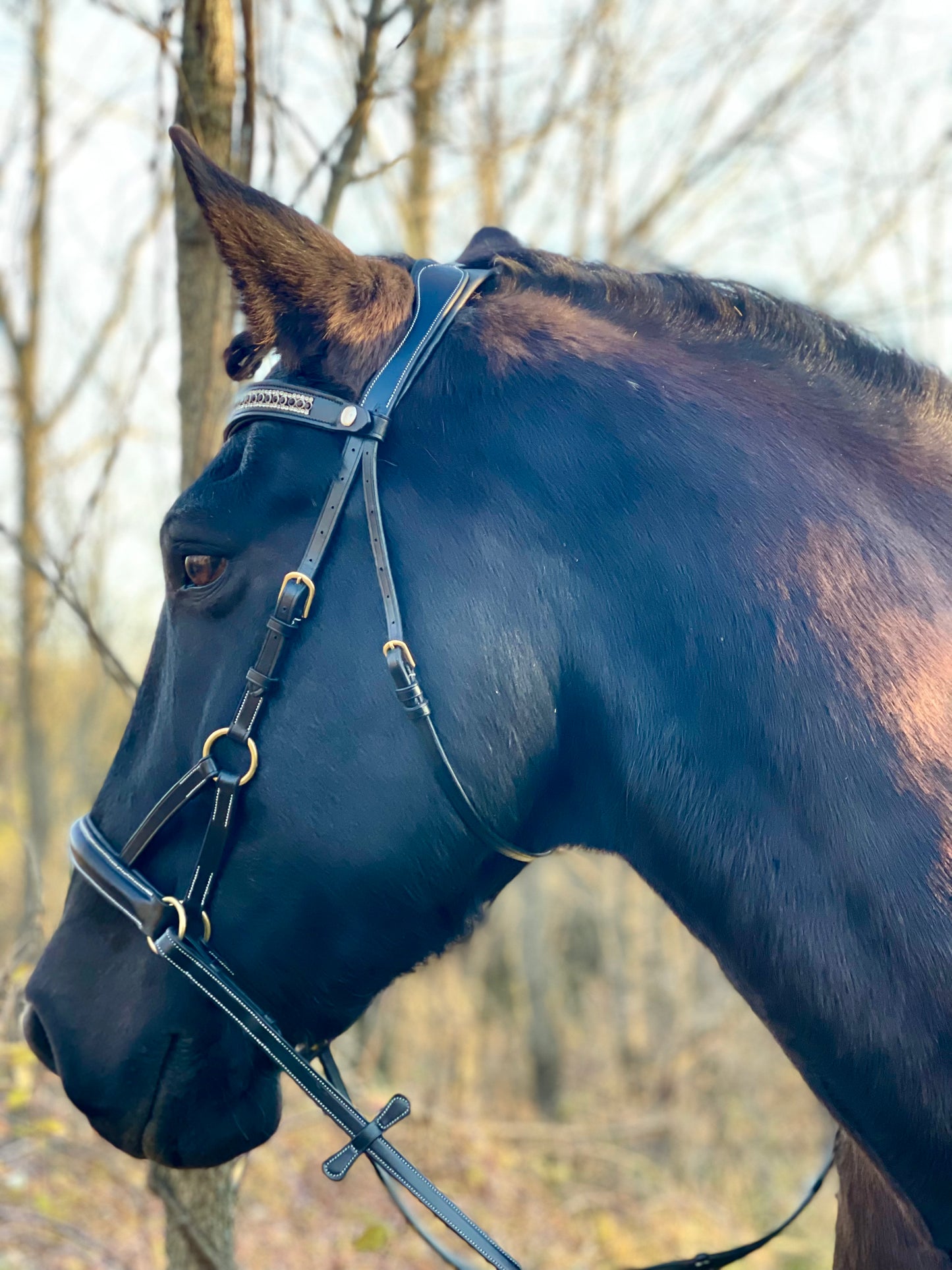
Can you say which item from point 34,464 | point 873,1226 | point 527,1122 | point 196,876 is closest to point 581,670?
point 196,876

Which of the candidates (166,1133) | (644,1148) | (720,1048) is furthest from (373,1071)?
(166,1133)

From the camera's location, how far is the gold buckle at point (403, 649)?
1632 mm

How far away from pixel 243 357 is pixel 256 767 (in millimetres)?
745

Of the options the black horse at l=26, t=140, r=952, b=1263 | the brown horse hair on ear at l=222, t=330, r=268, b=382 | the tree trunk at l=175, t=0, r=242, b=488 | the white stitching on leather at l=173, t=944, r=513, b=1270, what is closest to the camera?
the black horse at l=26, t=140, r=952, b=1263

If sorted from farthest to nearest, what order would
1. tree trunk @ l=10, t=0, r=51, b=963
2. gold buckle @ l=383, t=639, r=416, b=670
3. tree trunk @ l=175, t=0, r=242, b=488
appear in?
tree trunk @ l=10, t=0, r=51, b=963
tree trunk @ l=175, t=0, r=242, b=488
gold buckle @ l=383, t=639, r=416, b=670

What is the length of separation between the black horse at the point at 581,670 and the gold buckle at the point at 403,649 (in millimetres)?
26

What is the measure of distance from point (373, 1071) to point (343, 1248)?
9.82 feet

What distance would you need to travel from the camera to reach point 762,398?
175 cm

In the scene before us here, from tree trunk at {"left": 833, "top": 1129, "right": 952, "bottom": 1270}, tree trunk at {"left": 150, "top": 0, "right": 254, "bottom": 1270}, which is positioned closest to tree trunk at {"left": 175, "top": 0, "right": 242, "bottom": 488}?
tree trunk at {"left": 150, "top": 0, "right": 254, "bottom": 1270}

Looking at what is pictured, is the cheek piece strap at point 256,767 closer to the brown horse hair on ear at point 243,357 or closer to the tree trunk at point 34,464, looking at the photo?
the brown horse hair on ear at point 243,357

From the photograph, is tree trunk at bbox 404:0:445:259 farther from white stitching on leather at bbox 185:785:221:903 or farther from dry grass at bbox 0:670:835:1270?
dry grass at bbox 0:670:835:1270

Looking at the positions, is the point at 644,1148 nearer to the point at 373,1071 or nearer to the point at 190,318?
the point at 373,1071

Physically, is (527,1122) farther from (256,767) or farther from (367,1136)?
(256,767)

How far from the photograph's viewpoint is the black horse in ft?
5.02
